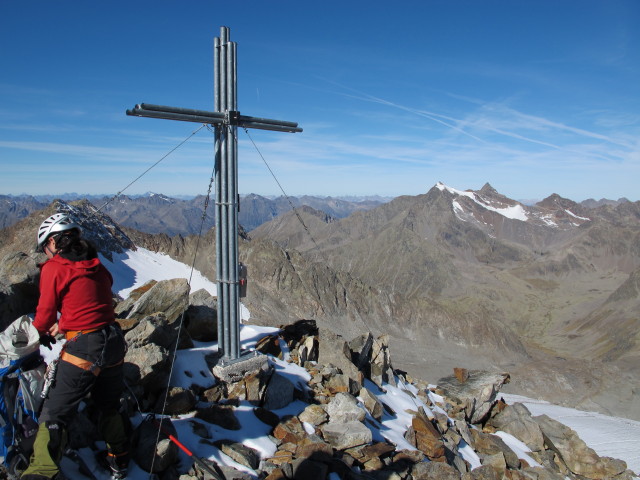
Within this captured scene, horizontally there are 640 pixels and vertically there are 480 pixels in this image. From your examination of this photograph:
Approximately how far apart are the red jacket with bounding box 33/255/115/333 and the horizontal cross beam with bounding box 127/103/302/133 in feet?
12.3

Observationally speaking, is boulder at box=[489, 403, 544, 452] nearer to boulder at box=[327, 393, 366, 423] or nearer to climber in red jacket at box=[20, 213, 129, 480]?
boulder at box=[327, 393, 366, 423]

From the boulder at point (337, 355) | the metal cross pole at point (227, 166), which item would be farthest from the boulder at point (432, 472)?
the metal cross pole at point (227, 166)

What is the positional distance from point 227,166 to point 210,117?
114cm

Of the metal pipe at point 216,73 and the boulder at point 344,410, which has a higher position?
the metal pipe at point 216,73

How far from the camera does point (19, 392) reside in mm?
5703

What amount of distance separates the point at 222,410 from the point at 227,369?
1.33 meters

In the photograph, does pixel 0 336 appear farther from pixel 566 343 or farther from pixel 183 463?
pixel 566 343

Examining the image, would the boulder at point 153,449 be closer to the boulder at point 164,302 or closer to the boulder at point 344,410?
the boulder at point 344,410

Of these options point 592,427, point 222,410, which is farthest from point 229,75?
point 592,427

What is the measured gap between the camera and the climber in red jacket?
5402 mm

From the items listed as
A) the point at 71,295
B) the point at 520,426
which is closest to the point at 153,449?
the point at 71,295

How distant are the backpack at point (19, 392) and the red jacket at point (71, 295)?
0.59 meters

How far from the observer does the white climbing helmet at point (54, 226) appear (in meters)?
5.54

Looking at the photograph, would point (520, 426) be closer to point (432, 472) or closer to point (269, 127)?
point (432, 472)
